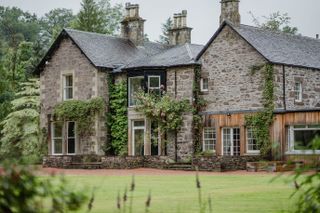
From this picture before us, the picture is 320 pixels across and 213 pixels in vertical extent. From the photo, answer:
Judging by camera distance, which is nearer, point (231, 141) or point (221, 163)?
point (221, 163)

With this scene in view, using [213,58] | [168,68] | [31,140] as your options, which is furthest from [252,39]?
[31,140]

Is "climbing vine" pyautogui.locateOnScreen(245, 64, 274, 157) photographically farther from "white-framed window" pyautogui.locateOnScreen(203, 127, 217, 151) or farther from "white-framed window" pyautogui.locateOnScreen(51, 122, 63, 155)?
"white-framed window" pyautogui.locateOnScreen(51, 122, 63, 155)

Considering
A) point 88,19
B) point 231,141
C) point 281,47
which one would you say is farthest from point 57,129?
point 88,19

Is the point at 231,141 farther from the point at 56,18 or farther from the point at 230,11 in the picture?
the point at 56,18

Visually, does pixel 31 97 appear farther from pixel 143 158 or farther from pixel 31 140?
pixel 143 158

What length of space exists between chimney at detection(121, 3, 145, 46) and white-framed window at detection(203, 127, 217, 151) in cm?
1074

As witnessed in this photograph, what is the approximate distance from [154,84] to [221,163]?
31.6 feet

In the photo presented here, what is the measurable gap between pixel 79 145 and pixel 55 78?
190 inches

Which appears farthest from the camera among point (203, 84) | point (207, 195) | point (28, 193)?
point (203, 84)

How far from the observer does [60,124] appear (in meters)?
43.4

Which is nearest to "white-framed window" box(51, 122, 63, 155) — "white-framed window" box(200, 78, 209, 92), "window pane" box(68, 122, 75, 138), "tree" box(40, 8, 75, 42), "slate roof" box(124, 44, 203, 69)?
"window pane" box(68, 122, 75, 138)

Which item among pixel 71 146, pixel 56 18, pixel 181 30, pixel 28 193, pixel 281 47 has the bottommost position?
pixel 28 193

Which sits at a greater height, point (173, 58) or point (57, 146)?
point (173, 58)

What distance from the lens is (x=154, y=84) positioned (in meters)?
40.4
